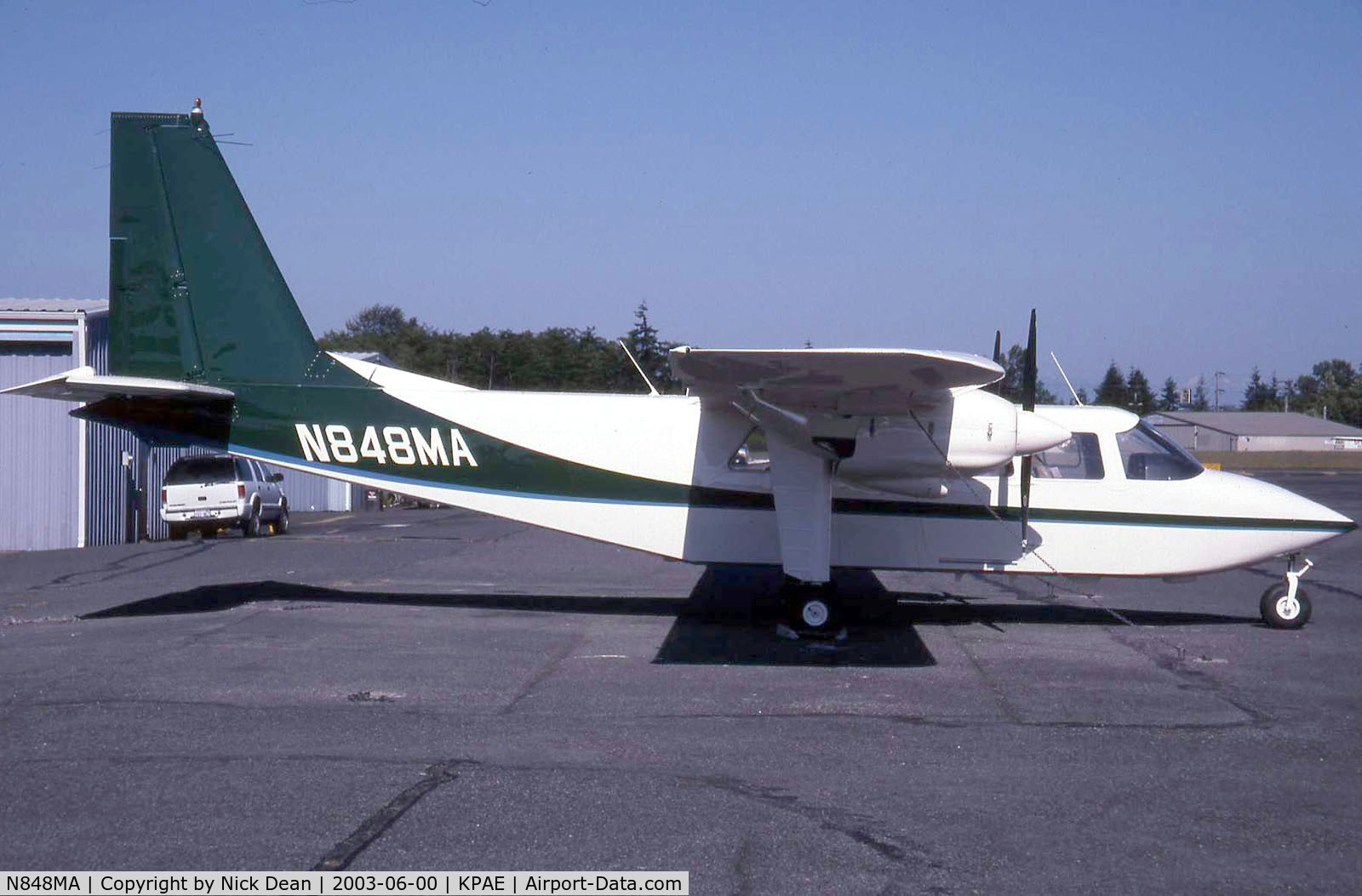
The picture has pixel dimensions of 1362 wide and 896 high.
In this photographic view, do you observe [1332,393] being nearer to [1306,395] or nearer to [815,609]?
[1306,395]

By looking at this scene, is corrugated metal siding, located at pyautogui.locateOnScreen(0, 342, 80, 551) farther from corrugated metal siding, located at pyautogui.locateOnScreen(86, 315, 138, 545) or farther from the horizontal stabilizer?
the horizontal stabilizer

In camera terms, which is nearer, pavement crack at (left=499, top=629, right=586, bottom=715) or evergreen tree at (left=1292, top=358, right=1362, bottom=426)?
pavement crack at (left=499, top=629, right=586, bottom=715)

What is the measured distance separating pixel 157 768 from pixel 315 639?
4.21 meters

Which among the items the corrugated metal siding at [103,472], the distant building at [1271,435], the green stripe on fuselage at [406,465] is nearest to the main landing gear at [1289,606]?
the green stripe on fuselage at [406,465]

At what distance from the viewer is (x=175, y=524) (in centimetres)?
2450

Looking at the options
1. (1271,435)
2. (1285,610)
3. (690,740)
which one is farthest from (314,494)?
(1271,435)

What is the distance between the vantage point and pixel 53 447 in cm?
2308

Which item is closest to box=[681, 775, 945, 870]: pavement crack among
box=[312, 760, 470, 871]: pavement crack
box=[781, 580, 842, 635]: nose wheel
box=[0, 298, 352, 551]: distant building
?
box=[312, 760, 470, 871]: pavement crack

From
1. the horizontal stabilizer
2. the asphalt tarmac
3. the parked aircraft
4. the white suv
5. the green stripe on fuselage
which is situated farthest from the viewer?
the white suv

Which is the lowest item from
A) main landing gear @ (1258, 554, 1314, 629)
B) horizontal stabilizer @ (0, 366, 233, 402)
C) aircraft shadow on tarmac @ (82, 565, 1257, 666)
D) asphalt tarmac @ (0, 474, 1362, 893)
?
aircraft shadow on tarmac @ (82, 565, 1257, 666)

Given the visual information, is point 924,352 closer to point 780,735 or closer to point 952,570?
point 780,735

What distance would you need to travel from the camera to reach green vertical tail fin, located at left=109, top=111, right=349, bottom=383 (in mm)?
12109

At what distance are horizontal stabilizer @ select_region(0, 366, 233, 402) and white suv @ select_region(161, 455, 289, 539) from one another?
483 inches

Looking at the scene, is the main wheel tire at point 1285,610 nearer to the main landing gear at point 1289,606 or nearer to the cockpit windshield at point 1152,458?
the main landing gear at point 1289,606
